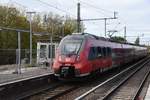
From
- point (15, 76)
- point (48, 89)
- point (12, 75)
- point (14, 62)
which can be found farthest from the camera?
point (14, 62)

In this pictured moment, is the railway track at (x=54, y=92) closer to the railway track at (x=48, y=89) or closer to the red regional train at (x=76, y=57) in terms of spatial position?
the railway track at (x=48, y=89)

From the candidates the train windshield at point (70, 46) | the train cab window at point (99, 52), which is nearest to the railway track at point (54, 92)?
the train windshield at point (70, 46)

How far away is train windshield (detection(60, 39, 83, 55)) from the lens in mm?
21205

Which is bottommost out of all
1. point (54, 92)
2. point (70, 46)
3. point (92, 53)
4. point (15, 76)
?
point (54, 92)

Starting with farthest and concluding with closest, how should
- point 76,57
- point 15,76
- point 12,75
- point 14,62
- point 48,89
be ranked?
1. point 14,62
2. point 12,75
3. point 15,76
4. point 76,57
5. point 48,89

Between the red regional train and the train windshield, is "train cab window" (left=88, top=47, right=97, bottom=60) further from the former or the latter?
the train windshield

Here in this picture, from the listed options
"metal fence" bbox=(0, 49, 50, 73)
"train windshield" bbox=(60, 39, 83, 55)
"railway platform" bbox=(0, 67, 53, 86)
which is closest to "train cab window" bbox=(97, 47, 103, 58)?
"train windshield" bbox=(60, 39, 83, 55)

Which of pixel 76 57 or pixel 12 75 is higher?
pixel 76 57

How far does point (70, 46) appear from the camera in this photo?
70.6 ft

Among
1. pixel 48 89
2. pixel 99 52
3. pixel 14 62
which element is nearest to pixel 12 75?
pixel 99 52

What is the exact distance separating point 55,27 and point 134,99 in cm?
6271

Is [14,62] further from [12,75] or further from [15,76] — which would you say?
[15,76]

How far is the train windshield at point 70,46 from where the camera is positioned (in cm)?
2120

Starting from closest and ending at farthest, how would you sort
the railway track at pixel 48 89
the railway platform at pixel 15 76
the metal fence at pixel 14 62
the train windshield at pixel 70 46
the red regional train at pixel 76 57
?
the railway track at pixel 48 89
the railway platform at pixel 15 76
the red regional train at pixel 76 57
the train windshield at pixel 70 46
the metal fence at pixel 14 62
